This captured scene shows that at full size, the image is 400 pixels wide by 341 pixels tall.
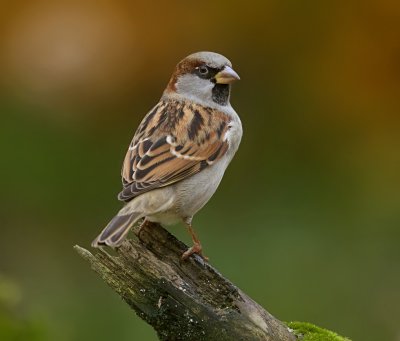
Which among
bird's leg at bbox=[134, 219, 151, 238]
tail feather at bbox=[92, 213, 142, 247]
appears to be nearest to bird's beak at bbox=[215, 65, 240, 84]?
bird's leg at bbox=[134, 219, 151, 238]

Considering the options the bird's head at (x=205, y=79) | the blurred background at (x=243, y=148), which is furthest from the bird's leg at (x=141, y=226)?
the blurred background at (x=243, y=148)

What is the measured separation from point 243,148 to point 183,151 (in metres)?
4.41

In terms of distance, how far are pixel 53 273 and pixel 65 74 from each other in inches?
98.2

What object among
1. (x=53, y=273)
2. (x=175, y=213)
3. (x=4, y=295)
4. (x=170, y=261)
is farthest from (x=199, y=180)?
(x=53, y=273)

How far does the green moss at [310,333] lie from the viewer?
4.66 metres

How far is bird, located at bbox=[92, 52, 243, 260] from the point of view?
4891mm

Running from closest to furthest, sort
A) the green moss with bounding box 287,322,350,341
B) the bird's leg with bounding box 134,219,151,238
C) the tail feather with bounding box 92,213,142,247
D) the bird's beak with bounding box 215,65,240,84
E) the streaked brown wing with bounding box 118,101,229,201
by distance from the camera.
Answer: the tail feather with bounding box 92,213,142,247
the green moss with bounding box 287,322,350,341
the bird's leg with bounding box 134,219,151,238
the streaked brown wing with bounding box 118,101,229,201
the bird's beak with bounding box 215,65,240,84

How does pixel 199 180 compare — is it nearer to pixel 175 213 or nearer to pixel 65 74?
pixel 175 213

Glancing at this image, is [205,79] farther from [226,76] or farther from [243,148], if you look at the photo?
[243,148]

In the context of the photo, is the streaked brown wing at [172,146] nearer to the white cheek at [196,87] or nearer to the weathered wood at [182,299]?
the white cheek at [196,87]

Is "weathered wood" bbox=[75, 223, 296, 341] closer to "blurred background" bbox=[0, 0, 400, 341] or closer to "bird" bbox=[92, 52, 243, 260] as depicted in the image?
"bird" bbox=[92, 52, 243, 260]

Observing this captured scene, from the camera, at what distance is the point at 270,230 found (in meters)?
8.65

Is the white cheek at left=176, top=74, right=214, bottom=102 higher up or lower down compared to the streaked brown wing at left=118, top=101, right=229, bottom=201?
higher up

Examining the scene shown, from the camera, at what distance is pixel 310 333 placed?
4703mm
